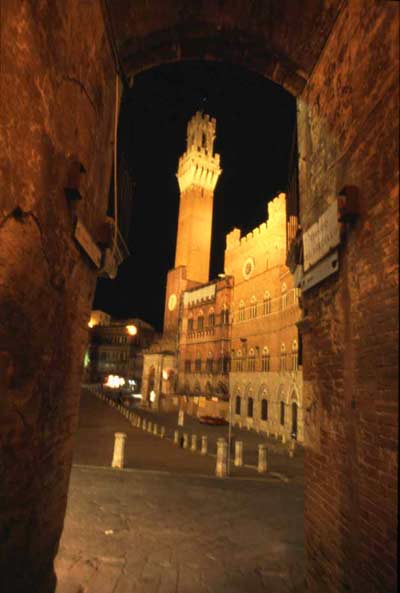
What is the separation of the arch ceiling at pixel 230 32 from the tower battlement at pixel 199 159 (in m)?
40.8

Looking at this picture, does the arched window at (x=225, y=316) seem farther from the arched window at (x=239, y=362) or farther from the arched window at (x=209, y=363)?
the arched window at (x=209, y=363)

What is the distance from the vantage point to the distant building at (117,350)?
61.6 metres

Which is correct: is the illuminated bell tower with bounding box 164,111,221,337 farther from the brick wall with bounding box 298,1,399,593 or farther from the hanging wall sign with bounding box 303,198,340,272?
the brick wall with bounding box 298,1,399,593

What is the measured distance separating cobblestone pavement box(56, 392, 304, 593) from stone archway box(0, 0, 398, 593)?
33.4 inches

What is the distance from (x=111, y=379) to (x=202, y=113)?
3897cm

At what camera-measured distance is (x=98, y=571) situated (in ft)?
14.4

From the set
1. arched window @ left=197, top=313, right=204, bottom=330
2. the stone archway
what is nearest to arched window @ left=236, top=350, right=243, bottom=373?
arched window @ left=197, top=313, right=204, bottom=330

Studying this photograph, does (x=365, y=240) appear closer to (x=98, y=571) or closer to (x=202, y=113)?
(x=98, y=571)

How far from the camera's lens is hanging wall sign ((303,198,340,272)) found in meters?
3.98

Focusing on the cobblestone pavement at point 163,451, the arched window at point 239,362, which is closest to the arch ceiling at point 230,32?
the cobblestone pavement at point 163,451

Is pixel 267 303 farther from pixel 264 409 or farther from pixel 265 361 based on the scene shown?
pixel 264 409

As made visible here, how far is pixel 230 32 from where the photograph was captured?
17.0 feet

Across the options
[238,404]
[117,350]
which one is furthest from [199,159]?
[117,350]

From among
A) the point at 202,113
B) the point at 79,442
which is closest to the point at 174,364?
the point at 79,442
